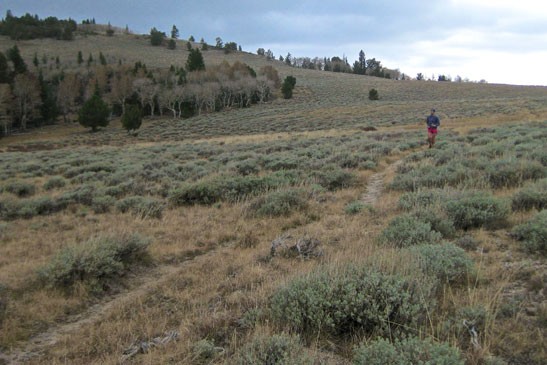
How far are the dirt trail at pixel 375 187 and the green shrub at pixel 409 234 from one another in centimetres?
275

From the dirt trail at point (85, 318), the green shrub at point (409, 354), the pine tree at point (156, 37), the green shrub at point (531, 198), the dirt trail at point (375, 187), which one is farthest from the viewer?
the pine tree at point (156, 37)

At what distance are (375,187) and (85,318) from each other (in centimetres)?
754

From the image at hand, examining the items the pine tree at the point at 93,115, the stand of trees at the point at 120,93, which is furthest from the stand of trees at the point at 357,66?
the pine tree at the point at 93,115

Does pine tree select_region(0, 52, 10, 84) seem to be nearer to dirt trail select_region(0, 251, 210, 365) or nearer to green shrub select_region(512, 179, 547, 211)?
dirt trail select_region(0, 251, 210, 365)

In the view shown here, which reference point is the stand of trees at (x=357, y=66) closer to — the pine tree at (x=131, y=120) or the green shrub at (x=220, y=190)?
the pine tree at (x=131, y=120)

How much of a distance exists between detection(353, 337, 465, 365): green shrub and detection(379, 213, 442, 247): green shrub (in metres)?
2.42

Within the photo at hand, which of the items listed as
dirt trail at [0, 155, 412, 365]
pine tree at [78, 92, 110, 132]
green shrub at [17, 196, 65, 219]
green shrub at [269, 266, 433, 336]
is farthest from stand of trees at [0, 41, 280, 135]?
green shrub at [269, 266, 433, 336]

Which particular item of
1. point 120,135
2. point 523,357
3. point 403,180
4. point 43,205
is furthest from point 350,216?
point 120,135

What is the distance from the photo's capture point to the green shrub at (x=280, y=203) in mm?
8000

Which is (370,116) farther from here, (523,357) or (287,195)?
(523,357)

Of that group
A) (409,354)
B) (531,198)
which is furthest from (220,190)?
(409,354)

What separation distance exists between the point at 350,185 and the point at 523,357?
7.70m

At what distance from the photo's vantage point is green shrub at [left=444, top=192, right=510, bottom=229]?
5816 mm

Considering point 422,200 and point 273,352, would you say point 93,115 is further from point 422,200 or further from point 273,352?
point 273,352
